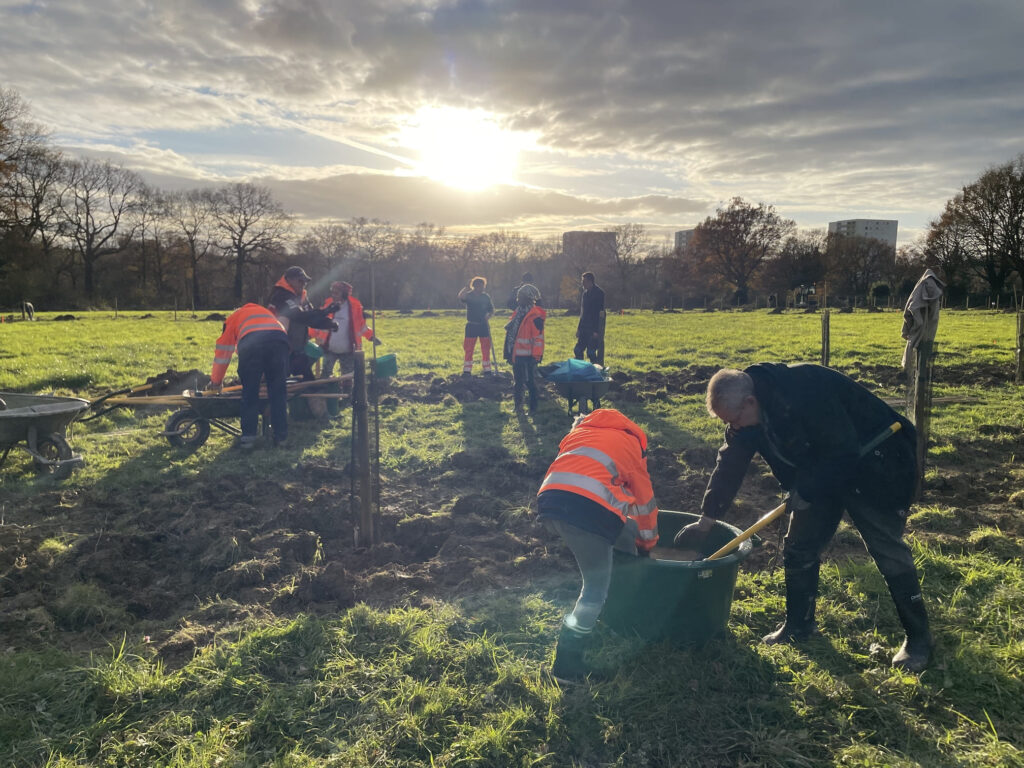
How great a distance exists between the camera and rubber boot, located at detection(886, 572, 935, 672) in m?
3.27

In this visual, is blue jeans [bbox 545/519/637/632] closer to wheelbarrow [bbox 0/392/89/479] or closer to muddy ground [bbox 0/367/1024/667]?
muddy ground [bbox 0/367/1024/667]

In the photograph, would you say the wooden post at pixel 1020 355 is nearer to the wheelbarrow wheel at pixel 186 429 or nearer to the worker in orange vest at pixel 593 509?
the worker in orange vest at pixel 593 509

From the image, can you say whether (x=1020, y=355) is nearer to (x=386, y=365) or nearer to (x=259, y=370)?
(x=386, y=365)

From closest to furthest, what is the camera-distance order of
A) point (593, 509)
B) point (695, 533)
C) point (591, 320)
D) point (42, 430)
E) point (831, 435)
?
point (831, 435), point (593, 509), point (695, 533), point (42, 430), point (591, 320)

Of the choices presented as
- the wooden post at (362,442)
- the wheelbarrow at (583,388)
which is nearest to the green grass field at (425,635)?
the wooden post at (362,442)

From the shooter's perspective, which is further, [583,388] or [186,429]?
[583,388]

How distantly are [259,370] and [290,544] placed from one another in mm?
3059

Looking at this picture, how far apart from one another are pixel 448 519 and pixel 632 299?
51.0m

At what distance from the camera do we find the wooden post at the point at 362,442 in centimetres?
439

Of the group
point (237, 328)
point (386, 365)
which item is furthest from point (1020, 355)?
point (237, 328)

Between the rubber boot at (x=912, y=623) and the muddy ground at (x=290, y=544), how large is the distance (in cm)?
113

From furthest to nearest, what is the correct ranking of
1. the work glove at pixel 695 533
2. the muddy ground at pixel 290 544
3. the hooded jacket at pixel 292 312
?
the hooded jacket at pixel 292 312 < the muddy ground at pixel 290 544 < the work glove at pixel 695 533

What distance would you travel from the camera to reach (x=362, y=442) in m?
4.48

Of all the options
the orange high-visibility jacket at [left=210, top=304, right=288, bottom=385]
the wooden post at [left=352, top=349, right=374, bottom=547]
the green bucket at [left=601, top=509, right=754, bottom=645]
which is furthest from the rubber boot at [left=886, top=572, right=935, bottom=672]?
the orange high-visibility jacket at [left=210, top=304, right=288, bottom=385]
